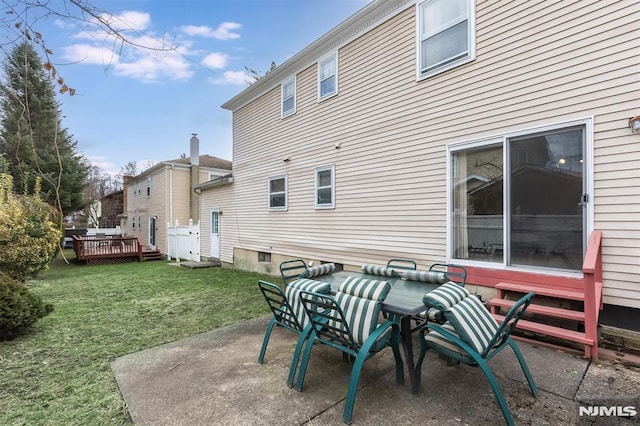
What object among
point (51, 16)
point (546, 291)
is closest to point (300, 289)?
point (51, 16)

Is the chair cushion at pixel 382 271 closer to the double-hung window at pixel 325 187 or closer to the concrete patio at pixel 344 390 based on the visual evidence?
the concrete patio at pixel 344 390

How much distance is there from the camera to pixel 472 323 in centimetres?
255

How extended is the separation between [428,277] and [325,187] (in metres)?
4.36

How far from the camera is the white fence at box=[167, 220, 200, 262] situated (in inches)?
536

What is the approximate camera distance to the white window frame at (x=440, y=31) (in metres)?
4.99

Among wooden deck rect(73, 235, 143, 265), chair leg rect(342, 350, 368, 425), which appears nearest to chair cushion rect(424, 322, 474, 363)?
chair leg rect(342, 350, 368, 425)

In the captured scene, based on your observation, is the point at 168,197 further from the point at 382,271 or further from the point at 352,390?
the point at 352,390

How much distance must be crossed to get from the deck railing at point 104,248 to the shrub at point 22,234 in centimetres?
576

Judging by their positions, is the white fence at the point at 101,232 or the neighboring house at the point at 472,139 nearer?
the neighboring house at the point at 472,139

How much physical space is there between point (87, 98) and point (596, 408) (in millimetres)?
4781

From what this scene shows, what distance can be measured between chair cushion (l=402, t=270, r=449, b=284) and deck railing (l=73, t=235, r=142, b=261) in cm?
1455

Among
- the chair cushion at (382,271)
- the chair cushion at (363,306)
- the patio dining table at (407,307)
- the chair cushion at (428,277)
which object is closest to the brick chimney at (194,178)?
the chair cushion at (382,271)

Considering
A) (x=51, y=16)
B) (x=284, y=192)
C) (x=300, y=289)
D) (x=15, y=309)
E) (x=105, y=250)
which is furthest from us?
(x=105, y=250)

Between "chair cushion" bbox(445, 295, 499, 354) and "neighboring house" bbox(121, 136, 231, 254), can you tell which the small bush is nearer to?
"chair cushion" bbox(445, 295, 499, 354)
